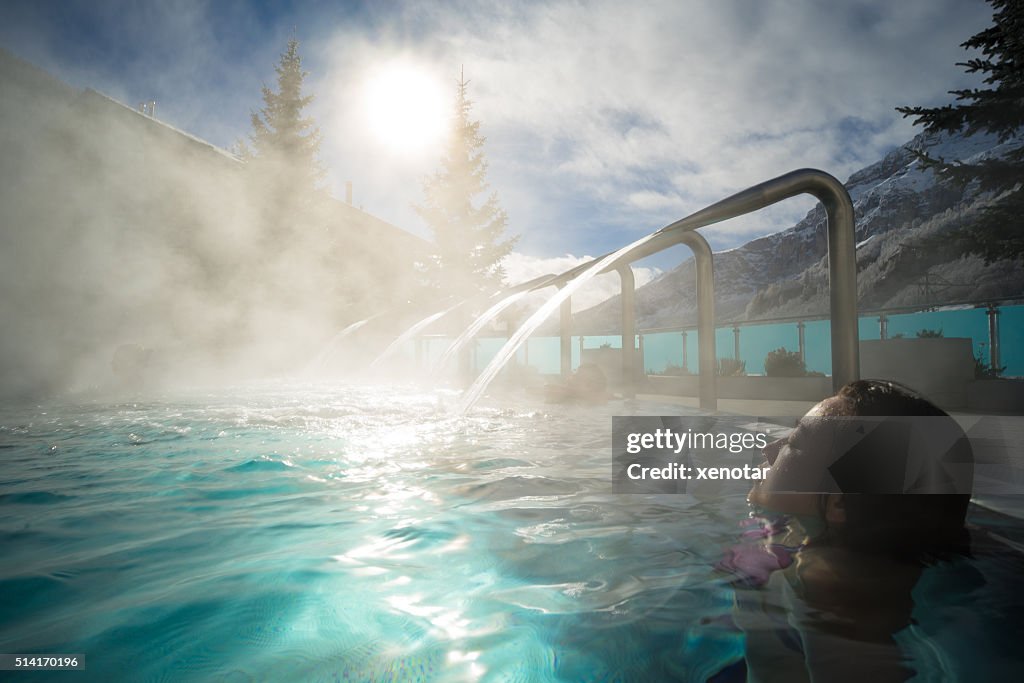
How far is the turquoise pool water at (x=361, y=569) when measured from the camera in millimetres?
1062

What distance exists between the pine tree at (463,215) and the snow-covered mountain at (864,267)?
4943 mm

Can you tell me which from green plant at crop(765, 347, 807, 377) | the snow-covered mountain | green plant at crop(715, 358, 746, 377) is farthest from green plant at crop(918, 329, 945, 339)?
the snow-covered mountain

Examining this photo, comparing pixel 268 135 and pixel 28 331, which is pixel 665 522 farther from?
pixel 268 135

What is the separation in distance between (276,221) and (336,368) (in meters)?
5.58

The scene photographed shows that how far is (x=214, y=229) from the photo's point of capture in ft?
46.1

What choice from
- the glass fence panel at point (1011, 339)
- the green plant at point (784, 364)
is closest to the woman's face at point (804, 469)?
the green plant at point (784, 364)

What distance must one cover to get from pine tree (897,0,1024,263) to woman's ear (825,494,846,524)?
8408 mm

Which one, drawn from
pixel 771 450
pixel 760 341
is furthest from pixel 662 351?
pixel 771 450

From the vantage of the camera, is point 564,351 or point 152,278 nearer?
point 564,351

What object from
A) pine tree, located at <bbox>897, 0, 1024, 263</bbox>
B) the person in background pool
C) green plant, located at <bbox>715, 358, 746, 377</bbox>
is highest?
pine tree, located at <bbox>897, 0, 1024, 263</bbox>

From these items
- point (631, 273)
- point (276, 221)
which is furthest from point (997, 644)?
point (276, 221)

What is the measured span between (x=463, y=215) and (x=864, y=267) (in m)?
20.7

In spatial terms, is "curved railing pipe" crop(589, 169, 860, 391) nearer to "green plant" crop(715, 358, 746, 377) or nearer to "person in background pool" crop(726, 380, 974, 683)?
"person in background pool" crop(726, 380, 974, 683)

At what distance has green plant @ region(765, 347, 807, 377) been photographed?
755 cm
